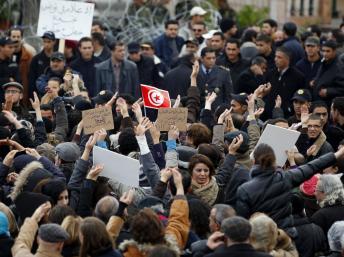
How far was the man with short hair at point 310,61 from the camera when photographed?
70.9 ft

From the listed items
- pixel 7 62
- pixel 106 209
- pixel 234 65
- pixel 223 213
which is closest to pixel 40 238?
pixel 106 209

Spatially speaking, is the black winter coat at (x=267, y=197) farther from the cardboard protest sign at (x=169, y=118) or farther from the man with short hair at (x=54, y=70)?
the man with short hair at (x=54, y=70)

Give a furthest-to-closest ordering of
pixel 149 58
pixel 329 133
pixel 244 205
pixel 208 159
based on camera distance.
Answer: pixel 149 58, pixel 329 133, pixel 208 159, pixel 244 205

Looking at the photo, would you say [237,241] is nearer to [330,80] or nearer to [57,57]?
[330,80]

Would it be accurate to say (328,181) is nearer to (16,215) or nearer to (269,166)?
(269,166)

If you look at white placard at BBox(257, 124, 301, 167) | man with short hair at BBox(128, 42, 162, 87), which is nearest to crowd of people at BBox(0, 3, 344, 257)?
white placard at BBox(257, 124, 301, 167)

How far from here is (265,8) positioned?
4069 centimetres

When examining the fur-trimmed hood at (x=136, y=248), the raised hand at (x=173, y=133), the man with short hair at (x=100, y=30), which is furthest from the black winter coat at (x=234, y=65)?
the fur-trimmed hood at (x=136, y=248)

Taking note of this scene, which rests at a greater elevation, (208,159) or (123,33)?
(208,159)

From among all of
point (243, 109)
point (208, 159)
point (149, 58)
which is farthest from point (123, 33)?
point (208, 159)

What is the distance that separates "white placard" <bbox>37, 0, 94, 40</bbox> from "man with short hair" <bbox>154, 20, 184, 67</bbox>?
75.2 inches

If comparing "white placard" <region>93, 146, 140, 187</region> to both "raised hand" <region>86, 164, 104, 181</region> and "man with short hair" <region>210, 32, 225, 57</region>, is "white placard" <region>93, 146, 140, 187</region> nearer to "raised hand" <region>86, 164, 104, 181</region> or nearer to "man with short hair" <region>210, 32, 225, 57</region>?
"raised hand" <region>86, 164, 104, 181</region>

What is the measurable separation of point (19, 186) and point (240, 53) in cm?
961

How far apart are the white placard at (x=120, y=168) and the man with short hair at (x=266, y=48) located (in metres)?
9.01
